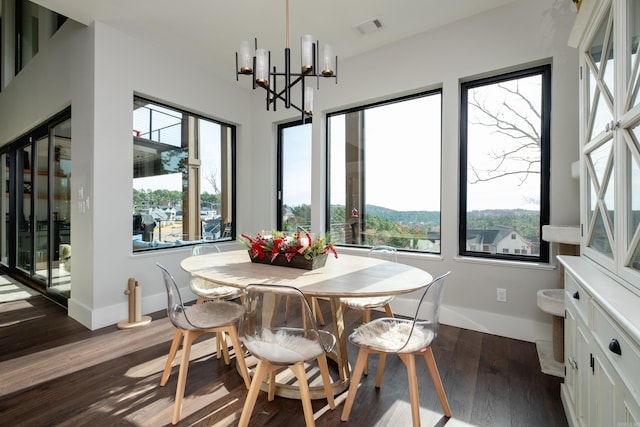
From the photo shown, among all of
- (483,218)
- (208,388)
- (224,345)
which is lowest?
(208,388)

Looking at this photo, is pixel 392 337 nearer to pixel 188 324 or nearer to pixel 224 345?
pixel 188 324

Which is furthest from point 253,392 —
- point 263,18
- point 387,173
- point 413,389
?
point 263,18

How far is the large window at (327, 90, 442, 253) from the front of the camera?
3346 millimetres

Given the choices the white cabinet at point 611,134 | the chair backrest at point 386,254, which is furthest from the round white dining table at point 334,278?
the white cabinet at point 611,134

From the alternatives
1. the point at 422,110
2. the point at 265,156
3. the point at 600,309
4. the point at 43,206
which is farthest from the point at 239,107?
the point at 600,309

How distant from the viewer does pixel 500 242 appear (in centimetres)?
294

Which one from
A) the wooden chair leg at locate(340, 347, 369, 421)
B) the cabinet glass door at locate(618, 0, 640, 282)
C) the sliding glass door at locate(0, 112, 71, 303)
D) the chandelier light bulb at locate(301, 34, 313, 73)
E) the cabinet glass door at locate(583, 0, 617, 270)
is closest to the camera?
the cabinet glass door at locate(618, 0, 640, 282)

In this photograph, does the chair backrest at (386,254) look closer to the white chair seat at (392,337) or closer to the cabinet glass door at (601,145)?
the white chair seat at (392,337)

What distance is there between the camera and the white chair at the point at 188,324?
170cm

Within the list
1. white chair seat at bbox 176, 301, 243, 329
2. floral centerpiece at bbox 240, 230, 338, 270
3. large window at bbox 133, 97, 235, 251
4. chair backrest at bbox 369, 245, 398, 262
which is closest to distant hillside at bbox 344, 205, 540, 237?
chair backrest at bbox 369, 245, 398, 262

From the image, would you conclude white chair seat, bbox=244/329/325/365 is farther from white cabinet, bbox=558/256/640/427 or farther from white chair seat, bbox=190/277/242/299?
white cabinet, bbox=558/256/640/427

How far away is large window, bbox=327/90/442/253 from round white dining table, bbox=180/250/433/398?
1.34 metres

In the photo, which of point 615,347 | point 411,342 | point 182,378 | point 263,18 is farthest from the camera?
point 263,18

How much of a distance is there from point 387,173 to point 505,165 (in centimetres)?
122
